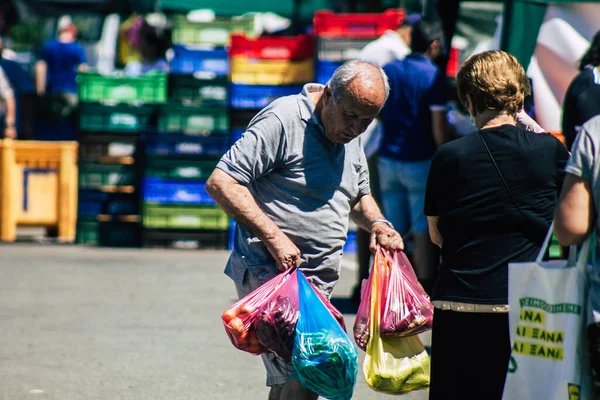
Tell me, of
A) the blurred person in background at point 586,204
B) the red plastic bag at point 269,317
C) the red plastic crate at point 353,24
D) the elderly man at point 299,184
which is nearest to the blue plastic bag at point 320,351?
the red plastic bag at point 269,317

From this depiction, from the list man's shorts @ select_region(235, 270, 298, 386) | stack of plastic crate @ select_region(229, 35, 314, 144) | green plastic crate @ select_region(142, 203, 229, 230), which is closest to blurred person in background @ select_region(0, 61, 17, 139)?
green plastic crate @ select_region(142, 203, 229, 230)

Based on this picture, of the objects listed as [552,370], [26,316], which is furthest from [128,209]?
[552,370]

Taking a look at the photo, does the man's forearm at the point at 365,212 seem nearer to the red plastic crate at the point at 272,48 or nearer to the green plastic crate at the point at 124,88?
the red plastic crate at the point at 272,48

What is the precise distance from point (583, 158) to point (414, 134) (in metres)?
5.12

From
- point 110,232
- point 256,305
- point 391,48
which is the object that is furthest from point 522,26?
point 110,232

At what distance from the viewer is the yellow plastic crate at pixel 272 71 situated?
12531 mm

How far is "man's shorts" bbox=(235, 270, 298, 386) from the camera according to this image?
432cm

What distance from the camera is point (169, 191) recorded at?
1258cm

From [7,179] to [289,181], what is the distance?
9049 mm

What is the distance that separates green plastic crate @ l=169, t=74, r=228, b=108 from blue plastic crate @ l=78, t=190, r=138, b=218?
1.30m

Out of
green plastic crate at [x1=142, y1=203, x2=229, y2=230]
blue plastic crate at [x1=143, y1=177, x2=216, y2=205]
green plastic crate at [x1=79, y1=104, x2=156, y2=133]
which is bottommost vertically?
green plastic crate at [x1=142, y1=203, x2=229, y2=230]

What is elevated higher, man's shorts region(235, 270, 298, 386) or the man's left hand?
the man's left hand

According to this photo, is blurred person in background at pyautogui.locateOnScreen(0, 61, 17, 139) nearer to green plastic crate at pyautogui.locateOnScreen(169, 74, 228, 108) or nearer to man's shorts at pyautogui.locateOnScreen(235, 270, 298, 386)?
green plastic crate at pyautogui.locateOnScreen(169, 74, 228, 108)

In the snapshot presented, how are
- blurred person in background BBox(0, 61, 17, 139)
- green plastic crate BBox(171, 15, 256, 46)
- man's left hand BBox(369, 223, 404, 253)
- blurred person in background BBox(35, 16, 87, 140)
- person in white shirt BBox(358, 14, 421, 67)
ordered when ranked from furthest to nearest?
blurred person in background BBox(35, 16, 87, 140) → blurred person in background BBox(0, 61, 17, 139) → green plastic crate BBox(171, 15, 256, 46) → person in white shirt BBox(358, 14, 421, 67) → man's left hand BBox(369, 223, 404, 253)
